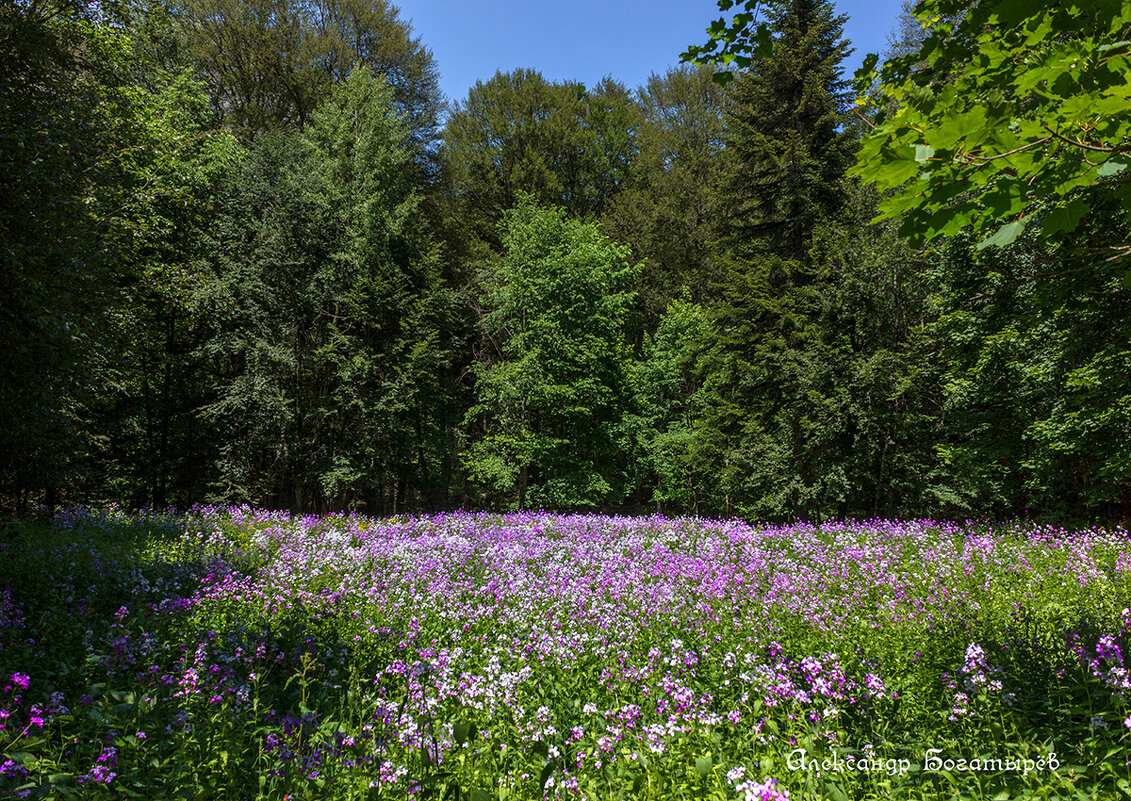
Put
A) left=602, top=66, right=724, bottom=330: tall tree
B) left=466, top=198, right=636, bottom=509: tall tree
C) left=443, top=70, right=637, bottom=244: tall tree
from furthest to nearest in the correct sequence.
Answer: left=443, top=70, right=637, bottom=244: tall tree
left=602, top=66, right=724, bottom=330: tall tree
left=466, top=198, right=636, bottom=509: tall tree

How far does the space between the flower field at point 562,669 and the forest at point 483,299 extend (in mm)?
3355

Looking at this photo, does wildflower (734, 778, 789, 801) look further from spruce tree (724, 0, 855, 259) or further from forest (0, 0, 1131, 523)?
spruce tree (724, 0, 855, 259)

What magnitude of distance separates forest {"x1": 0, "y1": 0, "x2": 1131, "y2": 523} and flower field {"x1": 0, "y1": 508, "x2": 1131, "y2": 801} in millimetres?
3355

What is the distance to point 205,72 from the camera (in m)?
21.8

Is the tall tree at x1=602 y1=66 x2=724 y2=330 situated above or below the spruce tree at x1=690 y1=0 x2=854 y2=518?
above

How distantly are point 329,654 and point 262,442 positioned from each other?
16.1m

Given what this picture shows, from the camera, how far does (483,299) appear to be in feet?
77.5

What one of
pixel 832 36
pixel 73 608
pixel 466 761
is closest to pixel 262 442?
pixel 73 608

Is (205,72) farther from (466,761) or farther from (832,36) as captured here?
(466,761)

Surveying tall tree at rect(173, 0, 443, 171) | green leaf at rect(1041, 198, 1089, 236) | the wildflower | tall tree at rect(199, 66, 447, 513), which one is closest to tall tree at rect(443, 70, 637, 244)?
tall tree at rect(173, 0, 443, 171)

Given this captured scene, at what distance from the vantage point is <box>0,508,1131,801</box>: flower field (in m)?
2.77

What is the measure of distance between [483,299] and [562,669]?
20.5 metres

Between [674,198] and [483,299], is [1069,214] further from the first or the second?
[674,198]

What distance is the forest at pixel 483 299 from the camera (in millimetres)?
10453
